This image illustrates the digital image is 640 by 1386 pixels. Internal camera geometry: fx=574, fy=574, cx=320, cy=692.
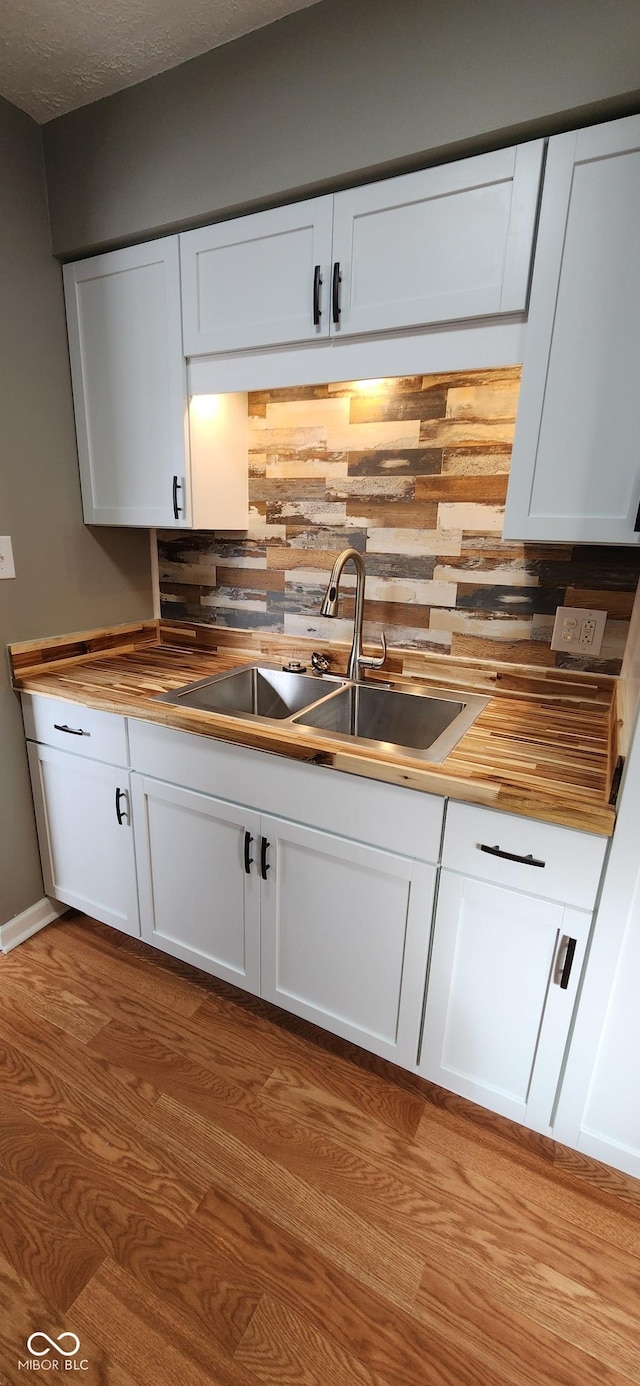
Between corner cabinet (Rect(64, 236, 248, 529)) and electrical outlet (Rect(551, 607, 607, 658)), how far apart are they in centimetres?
A: 109

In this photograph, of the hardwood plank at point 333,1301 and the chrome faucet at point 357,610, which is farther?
the chrome faucet at point 357,610

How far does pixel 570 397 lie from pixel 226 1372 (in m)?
1.94

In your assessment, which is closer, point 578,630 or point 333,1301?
point 333,1301

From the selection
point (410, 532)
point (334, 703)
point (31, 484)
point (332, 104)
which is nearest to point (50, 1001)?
point (334, 703)

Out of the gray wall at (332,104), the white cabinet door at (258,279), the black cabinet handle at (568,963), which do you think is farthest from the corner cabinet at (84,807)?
the gray wall at (332,104)

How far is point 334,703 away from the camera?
1736 mm

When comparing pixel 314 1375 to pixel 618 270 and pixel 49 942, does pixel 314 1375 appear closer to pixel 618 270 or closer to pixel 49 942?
pixel 49 942

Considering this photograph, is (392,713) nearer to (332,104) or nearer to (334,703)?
(334,703)

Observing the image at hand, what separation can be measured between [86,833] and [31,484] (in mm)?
1117

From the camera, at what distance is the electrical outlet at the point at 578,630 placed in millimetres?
1538

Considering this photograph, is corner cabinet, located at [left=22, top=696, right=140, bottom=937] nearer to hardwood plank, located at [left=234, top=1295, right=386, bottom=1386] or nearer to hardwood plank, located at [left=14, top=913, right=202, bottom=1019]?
hardwood plank, located at [left=14, top=913, right=202, bottom=1019]

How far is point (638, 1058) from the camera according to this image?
1.19 meters

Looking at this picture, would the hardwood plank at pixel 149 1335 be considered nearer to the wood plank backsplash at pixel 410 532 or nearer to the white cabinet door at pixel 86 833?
the white cabinet door at pixel 86 833

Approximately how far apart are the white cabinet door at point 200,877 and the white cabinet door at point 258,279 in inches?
48.0
